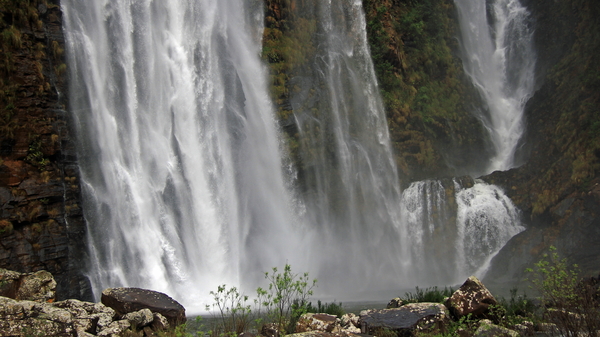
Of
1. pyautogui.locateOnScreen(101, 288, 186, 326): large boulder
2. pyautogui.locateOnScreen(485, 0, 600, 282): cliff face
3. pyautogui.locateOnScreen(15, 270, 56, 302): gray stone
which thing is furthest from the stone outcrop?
pyautogui.locateOnScreen(485, 0, 600, 282): cliff face

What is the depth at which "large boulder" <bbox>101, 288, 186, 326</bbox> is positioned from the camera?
1020 cm

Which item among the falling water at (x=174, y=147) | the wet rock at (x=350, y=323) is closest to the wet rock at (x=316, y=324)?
the wet rock at (x=350, y=323)

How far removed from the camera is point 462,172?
31938 millimetres

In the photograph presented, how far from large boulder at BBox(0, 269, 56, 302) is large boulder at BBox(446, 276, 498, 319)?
845 cm

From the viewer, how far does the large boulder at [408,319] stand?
9.70m

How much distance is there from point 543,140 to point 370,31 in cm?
1273

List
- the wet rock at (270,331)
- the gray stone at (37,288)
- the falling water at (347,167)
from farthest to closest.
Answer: the falling water at (347,167) < the gray stone at (37,288) < the wet rock at (270,331)

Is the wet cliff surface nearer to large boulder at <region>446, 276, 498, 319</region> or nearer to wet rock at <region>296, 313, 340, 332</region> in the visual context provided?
wet rock at <region>296, 313, 340, 332</region>

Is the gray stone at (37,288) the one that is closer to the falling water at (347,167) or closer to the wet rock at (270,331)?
the wet rock at (270,331)

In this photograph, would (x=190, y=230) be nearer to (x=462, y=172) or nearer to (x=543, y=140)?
(x=462, y=172)

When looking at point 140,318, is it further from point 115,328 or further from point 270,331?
point 270,331

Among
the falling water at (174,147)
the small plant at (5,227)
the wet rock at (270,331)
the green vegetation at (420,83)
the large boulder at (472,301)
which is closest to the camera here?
the wet rock at (270,331)

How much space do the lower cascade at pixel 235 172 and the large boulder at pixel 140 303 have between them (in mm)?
9190

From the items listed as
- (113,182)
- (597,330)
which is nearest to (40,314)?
(597,330)
